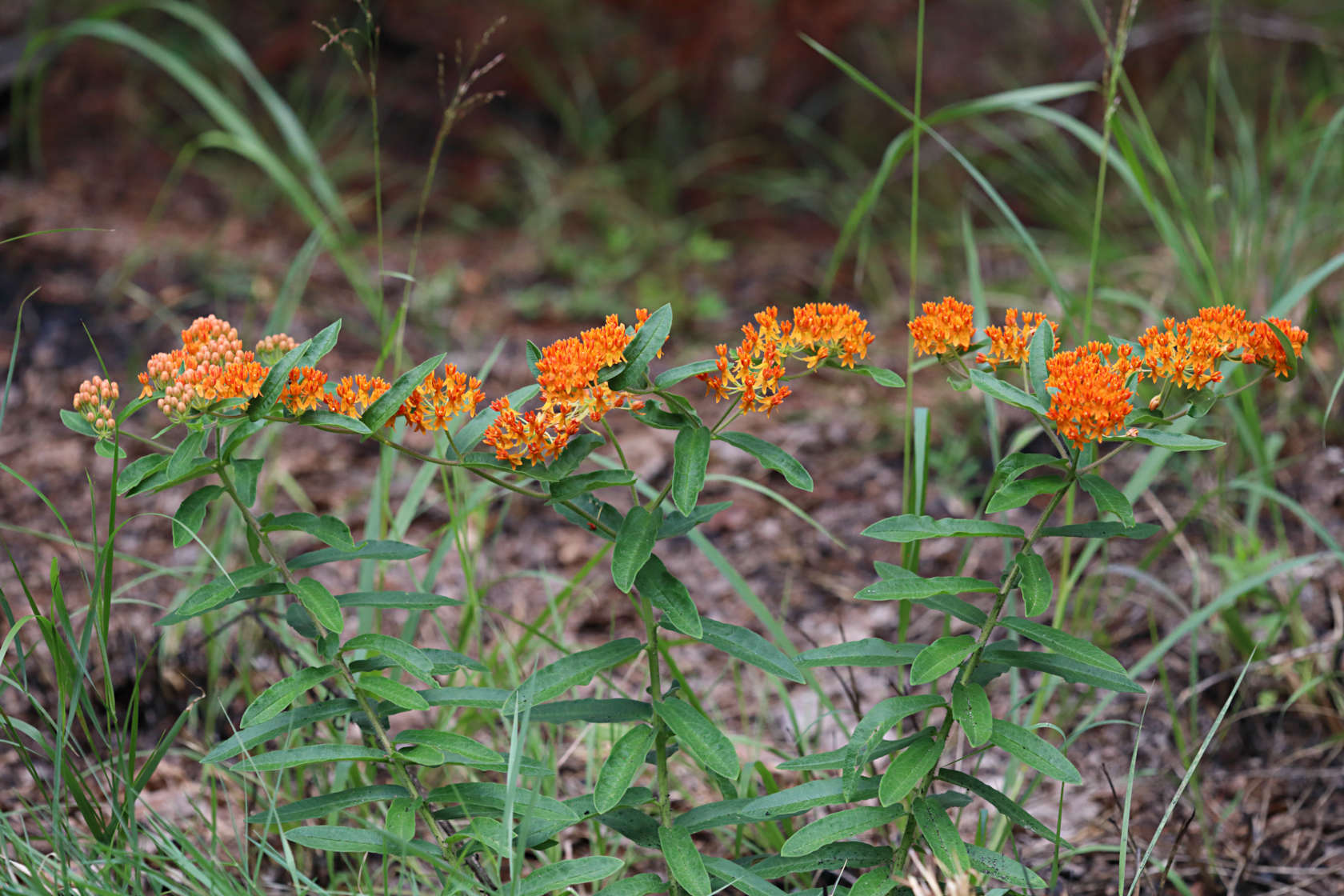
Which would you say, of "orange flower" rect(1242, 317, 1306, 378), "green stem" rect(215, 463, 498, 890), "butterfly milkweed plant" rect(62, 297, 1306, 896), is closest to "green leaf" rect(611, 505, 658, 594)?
"butterfly milkweed plant" rect(62, 297, 1306, 896)

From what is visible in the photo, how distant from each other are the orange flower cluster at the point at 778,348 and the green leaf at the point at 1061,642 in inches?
12.8

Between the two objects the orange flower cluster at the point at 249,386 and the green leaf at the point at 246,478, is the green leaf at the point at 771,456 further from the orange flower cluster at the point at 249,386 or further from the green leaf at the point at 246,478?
the green leaf at the point at 246,478

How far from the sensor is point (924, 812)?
1.16 metres

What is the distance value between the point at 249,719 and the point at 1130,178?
162 centimetres

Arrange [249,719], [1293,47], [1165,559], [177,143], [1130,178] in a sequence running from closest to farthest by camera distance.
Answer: [249,719], [1130,178], [1165,559], [177,143], [1293,47]

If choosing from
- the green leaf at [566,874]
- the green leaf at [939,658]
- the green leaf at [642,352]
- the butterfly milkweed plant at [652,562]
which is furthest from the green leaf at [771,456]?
the green leaf at [566,874]

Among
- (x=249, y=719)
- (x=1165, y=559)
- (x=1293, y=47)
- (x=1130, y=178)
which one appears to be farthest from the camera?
(x=1293, y=47)

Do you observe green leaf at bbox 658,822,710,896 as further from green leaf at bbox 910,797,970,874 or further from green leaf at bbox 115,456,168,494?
green leaf at bbox 115,456,168,494

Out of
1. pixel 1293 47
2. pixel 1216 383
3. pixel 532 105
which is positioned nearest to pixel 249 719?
pixel 1216 383

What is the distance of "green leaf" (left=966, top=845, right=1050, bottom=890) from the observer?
3.77 ft

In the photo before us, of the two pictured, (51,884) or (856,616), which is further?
(856,616)

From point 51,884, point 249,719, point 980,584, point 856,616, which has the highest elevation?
point 980,584

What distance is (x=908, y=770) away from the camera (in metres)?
1.13

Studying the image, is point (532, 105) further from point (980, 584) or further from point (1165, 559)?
point (980, 584)
